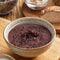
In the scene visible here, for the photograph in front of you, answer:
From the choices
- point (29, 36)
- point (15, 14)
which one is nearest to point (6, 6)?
point (15, 14)

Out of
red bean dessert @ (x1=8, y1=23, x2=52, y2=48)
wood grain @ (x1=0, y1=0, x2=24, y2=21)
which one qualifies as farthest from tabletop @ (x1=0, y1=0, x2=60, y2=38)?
red bean dessert @ (x1=8, y1=23, x2=52, y2=48)

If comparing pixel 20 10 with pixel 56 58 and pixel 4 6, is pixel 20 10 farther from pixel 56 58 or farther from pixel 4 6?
pixel 56 58

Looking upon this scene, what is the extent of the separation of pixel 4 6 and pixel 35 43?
706 millimetres

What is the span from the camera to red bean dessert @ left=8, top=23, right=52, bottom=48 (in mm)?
1128

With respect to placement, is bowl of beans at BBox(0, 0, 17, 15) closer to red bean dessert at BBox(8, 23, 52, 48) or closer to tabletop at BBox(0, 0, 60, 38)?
tabletop at BBox(0, 0, 60, 38)

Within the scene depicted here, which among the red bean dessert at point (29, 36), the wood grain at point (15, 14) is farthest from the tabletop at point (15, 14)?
the red bean dessert at point (29, 36)

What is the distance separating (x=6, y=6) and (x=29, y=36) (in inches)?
25.3

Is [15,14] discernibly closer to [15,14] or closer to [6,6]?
[15,14]

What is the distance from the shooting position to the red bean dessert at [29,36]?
113cm

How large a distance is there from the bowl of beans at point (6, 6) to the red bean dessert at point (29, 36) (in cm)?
48

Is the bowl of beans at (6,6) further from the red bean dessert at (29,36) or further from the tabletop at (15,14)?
the red bean dessert at (29,36)

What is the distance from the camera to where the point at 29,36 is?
1164 millimetres

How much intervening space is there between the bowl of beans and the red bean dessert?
48cm

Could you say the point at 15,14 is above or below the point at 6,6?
below
